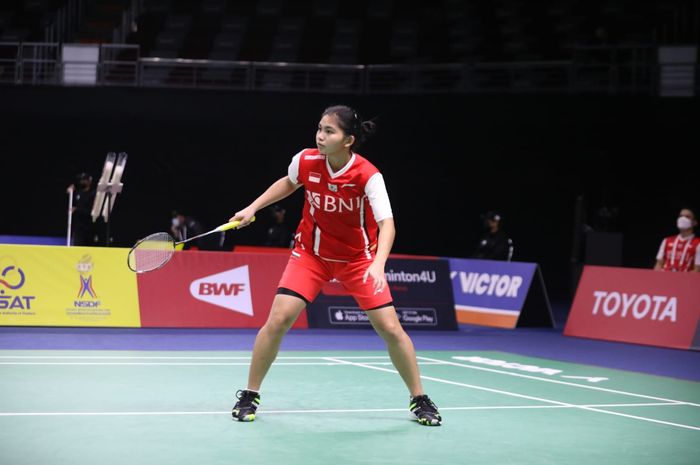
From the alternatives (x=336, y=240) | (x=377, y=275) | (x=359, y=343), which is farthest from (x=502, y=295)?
(x=377, y=275)

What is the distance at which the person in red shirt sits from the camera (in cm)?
622

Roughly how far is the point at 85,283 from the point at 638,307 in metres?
7.06

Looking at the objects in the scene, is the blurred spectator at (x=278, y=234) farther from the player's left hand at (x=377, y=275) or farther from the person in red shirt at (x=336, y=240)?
the player's left hand at (x=377, y=275)

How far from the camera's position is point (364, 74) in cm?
2091

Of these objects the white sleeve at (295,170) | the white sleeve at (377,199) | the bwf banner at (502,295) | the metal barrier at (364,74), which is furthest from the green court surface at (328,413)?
the metal barrier at (364,74)

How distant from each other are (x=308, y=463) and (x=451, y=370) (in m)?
4.52

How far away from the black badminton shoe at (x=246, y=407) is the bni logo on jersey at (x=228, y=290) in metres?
6.69

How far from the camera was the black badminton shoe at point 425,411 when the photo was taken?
6340 millimetres

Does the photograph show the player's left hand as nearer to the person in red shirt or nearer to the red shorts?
the person in red shirt

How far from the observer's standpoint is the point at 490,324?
604 inches

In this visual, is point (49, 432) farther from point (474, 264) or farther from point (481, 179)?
point (481, 179)

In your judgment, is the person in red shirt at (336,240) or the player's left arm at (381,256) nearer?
the player's left arm at (381,256)

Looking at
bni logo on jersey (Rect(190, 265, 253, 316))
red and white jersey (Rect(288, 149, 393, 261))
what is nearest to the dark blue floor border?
bni logo on jersey (Rect(190, 265, 253, 316))

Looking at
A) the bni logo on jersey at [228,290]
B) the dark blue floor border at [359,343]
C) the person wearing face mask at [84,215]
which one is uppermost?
the person wearing face mask at [84,215]
